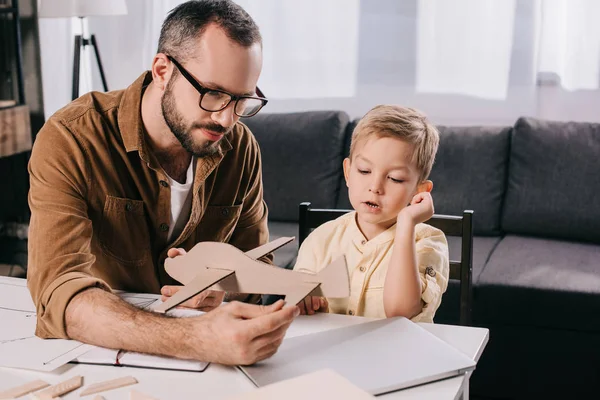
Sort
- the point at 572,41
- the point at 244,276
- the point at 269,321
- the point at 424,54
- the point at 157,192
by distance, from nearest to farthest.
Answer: the point at 269,321 < the point at 244,276 < the point at 157,192 < the point at 572,41 < the point at 424,54

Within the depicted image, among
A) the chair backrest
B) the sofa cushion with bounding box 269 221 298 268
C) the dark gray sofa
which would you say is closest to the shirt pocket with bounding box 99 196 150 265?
the chair backrest

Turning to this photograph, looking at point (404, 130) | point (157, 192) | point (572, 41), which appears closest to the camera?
point (404, 130)

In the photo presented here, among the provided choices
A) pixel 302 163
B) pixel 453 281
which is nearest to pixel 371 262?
pixel 453 281

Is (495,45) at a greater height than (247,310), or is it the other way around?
(495,45)

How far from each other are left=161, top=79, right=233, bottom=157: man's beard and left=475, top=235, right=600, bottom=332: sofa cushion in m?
1.39

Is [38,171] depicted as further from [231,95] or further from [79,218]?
[231,95]

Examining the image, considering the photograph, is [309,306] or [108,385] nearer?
[108,385]

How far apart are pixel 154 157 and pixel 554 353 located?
5.41 ft

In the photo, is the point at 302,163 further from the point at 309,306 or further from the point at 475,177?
the point at 309,306

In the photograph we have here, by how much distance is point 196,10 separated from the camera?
1.62 meters

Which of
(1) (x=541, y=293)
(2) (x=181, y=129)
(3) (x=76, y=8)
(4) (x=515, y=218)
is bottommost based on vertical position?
(1) (x=541, y=293)

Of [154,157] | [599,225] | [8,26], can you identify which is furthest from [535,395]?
[8,26]

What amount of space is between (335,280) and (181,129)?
61 centimetres

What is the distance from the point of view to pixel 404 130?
160 centimetres
